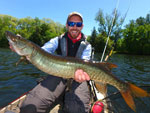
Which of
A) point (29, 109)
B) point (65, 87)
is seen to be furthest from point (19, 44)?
point (65, 87)

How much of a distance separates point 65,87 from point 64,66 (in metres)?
0.78

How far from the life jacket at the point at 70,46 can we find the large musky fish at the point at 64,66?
3.11ft

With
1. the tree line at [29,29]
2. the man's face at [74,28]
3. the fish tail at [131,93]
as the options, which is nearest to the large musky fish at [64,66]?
the fish tail at [131,93]

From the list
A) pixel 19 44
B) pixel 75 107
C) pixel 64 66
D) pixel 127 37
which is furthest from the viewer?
pixel 127 37

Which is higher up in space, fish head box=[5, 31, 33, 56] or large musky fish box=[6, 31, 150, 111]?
fish head box=[5, 31, 33, 56]

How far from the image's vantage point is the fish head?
219 centimetres

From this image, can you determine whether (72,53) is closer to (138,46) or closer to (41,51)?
(41,51)

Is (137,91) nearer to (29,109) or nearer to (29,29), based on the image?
(29,109)

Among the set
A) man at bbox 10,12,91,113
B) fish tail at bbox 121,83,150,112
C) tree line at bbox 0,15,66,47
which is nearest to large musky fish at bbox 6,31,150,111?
fish tail at bbox 121,83,150,112

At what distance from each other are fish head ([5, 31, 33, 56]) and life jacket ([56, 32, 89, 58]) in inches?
48.2

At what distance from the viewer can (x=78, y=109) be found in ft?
A: 8.16

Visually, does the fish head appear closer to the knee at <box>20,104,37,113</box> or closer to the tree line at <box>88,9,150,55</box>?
the knee at <box>20,104,37,113</box>

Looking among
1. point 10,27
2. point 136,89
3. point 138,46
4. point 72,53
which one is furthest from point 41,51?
point 10,27

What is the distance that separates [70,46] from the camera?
3.57 metres
